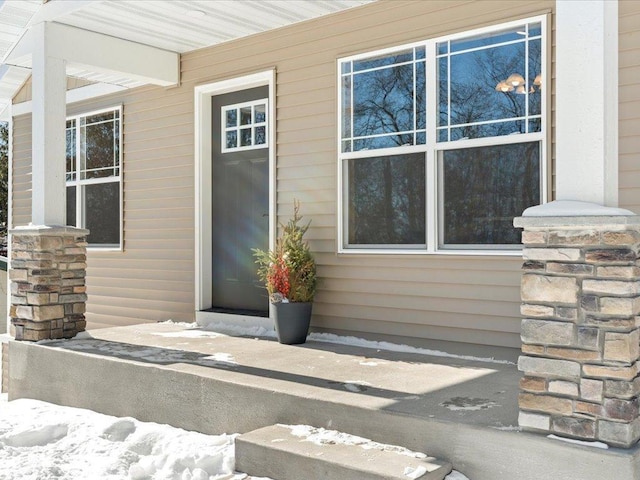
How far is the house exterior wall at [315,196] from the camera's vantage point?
4.62 m

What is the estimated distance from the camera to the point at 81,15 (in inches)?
217

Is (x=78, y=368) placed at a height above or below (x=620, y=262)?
below

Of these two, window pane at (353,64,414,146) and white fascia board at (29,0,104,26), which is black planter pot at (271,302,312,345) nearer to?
window pane at (353,64,414,146)

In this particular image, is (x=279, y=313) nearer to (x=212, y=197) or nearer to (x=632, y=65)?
(x=212, y=197)

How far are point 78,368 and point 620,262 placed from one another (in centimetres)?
375

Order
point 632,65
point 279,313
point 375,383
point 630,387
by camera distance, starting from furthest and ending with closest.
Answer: point 279,313 < point 632,65 < point 375,383 < point 630,387

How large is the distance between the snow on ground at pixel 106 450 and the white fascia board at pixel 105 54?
122 inches

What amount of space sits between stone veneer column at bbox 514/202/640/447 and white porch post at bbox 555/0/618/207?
171 mm

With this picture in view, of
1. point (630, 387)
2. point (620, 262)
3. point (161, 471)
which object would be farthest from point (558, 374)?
point (161, 471)

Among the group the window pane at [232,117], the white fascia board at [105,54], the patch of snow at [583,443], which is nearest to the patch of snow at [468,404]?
the patch of snow at [583,443]

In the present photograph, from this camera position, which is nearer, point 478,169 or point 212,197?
point 478,169

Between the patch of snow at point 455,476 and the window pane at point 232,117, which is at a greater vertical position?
the window pane at point 232,117

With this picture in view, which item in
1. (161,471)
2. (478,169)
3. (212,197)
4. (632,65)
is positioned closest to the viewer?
(161,471)

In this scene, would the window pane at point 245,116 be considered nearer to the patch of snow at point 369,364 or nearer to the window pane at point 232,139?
the window pane at point 232,139
